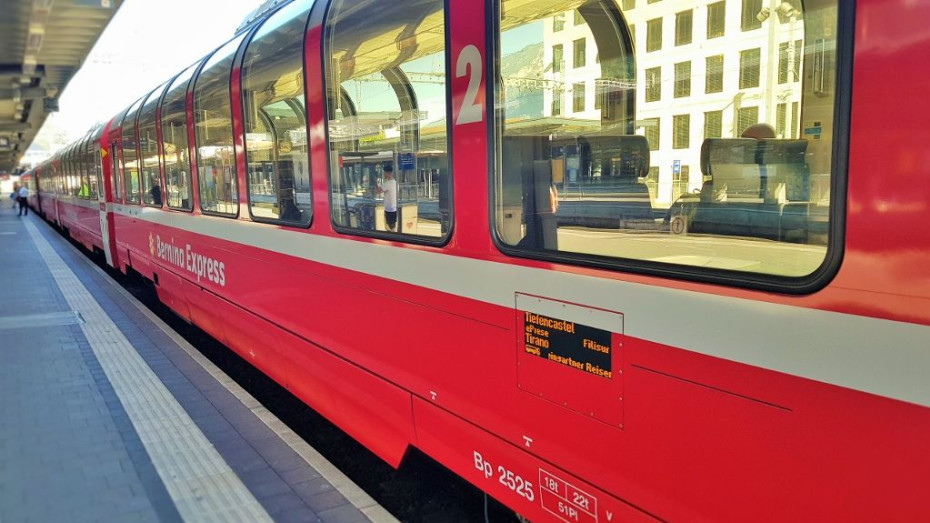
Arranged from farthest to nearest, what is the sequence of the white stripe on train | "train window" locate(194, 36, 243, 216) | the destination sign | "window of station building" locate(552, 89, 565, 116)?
"train window" locate(194, 36, 243, 216), "window of station building" locate(552, 89, 565, 116), the destination sign, the white stripe on train

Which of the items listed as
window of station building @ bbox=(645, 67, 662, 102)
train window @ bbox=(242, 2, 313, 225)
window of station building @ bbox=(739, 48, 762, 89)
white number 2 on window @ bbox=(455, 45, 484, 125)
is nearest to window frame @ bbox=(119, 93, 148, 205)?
train window @ bbox=(242, 2, 313, 225)

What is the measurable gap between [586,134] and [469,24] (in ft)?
2.39

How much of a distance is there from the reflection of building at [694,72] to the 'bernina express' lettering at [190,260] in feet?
14.9

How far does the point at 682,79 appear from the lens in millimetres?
2131

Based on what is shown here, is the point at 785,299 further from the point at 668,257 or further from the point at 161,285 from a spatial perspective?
the point at 161,285

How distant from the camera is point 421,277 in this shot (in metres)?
3.20

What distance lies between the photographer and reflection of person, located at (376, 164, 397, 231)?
3.42m

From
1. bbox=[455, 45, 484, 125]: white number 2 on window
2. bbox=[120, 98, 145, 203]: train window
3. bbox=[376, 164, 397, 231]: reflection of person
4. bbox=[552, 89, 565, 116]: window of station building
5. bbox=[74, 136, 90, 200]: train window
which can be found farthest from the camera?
bbox=[74, 136, 90, 200]: train window

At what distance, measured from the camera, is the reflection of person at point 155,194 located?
329 inches

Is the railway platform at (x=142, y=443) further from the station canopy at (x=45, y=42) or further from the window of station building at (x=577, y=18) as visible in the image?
the station canopy at (x=45, y=42)

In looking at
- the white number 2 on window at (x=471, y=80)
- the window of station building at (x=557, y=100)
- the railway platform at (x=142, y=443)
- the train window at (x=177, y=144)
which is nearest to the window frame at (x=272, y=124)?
the railway platform at (x=142, y=443)

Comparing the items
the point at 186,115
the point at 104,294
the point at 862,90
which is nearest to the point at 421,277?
the point at 862,90

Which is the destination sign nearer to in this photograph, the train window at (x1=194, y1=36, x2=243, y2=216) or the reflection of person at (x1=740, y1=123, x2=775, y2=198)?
the reflection of person at (x1=740, y1=123, x2=775, y2=198)

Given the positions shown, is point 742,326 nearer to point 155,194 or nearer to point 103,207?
point 155,194
